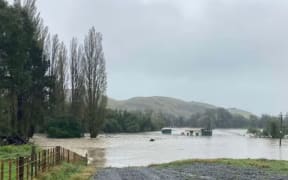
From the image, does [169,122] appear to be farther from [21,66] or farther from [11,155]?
[11,155]

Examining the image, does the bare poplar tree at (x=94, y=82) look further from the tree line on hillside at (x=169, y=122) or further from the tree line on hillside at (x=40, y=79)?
the tree line on hillside at (x=169, y=122)

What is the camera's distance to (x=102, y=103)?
71750mm

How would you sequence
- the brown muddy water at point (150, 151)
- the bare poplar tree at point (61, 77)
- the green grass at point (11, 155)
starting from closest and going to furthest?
the green grass at point (11, 155) < the brown muddy water at point (150, 151) < the bare poplar tree at point (61, 77)

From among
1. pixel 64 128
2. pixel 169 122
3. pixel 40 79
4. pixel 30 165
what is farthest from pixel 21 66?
pixel 169 122

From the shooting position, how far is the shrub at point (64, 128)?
64812 millimetres

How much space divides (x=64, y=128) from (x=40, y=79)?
10920mm

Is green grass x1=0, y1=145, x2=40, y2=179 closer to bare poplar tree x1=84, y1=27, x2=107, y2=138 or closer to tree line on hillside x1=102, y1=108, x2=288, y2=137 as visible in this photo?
bare poplar tree x1=84, y1=27, x2=107, y2=138

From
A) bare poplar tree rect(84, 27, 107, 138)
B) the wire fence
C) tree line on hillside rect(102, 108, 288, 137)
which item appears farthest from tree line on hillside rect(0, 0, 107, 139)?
the wire fence

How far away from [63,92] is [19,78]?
27.7 metres

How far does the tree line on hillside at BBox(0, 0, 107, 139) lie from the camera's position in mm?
44688

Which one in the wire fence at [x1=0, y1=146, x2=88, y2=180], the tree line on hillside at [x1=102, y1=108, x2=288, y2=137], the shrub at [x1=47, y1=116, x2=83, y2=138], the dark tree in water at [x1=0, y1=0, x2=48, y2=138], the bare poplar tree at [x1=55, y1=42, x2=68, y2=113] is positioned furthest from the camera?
the tree line on hillside at [x1=102, y1=108, x2=288, y2=137]

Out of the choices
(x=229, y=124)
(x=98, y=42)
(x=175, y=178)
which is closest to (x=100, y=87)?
A: (x=98, y=42)

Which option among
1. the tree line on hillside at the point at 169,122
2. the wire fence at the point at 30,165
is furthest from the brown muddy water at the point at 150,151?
the tree line on hillside at the point at 169,122

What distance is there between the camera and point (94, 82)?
72750mm
